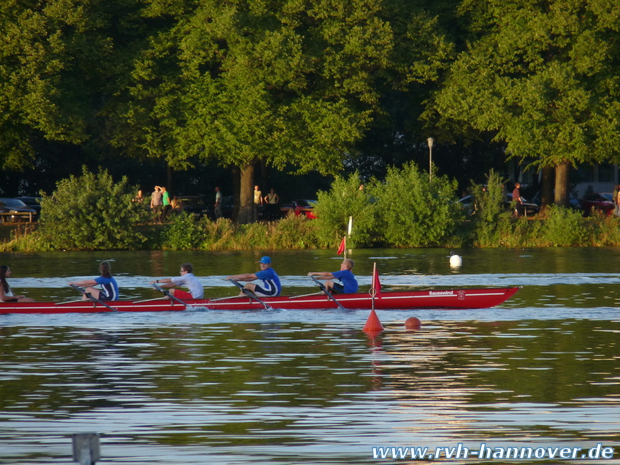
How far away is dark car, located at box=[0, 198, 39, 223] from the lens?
59.3 meters

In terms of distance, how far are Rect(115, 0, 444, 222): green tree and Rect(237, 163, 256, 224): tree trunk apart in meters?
0.12

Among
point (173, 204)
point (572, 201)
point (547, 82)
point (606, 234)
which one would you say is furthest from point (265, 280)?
point (572, 201)

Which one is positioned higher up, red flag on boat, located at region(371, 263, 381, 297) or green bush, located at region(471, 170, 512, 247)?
green bush, located at region(471, 170, 512, 247)

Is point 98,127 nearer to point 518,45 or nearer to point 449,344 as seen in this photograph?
point 518,45

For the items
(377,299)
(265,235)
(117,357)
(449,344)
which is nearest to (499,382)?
(449,344)

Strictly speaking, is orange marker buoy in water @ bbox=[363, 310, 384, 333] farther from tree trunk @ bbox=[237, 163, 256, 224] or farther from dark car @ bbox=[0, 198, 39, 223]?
dark car @ bbox=[0, 198, 39, 223]

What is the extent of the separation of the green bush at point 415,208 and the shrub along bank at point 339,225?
1.7 inches

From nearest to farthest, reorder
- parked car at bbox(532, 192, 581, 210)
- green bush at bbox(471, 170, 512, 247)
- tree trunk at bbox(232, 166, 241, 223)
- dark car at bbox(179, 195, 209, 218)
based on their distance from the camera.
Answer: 1. green bush at bbox(471, 170, 512, 247)
2. tree trunk at bbox(232, 166, 241, 223)
3. dark car at bbox(179, 195, 209, 218)
4. parked car at bbox(532, 192, 581, 210)

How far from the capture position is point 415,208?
52125mm

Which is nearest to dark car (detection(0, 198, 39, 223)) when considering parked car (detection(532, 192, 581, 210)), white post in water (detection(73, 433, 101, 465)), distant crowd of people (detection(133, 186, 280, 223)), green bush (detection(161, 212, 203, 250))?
distant crowd of people (detection(133, 186, 280, 223))

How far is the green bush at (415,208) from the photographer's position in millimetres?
52062

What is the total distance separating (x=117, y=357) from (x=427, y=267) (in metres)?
24.0

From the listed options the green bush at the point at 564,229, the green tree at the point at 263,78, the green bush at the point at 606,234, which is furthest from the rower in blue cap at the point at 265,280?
the green bush at the point at 606,234

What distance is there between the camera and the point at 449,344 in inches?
803
